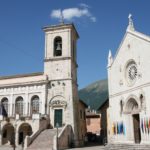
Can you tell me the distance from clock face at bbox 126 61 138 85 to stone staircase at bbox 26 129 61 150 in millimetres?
11982

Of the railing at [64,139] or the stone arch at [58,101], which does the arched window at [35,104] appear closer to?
the stone arch at [58,101]

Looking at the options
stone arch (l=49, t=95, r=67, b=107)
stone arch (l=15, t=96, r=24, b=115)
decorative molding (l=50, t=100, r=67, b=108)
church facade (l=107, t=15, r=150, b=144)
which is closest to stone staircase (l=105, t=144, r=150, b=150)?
church facade (l=107, t=15, r=150, b=144)

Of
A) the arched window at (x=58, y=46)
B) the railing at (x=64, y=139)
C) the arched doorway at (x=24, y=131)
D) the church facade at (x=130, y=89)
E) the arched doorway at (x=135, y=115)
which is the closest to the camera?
the church facade at (x=130, y=89)

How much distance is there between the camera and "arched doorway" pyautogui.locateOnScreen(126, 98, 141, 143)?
3136cm

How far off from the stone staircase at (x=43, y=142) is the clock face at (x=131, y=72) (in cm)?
1198

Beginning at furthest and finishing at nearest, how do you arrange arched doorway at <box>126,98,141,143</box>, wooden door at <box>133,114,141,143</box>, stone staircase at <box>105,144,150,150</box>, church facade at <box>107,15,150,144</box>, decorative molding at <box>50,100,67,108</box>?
decorative molding at <box>50,100,67,108</box>, wooden door at <box>133,114,141,143</box>, arched doorway at <box>126,98,141,143</box>, church facade at <box>107,15,150,144</box>, stone staircase at <box>105,144,150,150</box>

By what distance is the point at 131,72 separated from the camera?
3200cm

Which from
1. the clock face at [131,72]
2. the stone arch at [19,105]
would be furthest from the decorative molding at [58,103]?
the clock face at [131,72]

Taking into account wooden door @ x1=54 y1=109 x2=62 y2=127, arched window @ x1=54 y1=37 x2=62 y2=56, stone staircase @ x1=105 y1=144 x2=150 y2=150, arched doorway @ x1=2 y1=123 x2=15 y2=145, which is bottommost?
stone staircase @ x1=105 y1=144 x2=150 y2=150

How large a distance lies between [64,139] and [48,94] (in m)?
8.62

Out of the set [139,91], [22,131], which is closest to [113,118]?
[139,91]

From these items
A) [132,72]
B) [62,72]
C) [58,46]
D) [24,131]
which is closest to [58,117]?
[24,131]

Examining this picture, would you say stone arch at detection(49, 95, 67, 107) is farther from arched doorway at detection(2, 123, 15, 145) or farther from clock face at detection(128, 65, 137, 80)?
clock face at detection(128, 65, 137, 80)

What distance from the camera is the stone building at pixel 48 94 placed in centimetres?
3925
